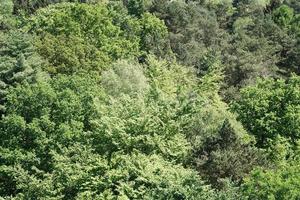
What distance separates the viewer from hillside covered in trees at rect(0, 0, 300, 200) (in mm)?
33938

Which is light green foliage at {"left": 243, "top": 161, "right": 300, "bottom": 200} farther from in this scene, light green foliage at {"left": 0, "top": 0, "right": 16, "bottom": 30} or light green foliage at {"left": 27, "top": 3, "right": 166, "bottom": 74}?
light green foliage at {"left": 0, "top": 0, "right": 16, "bottom": 30}

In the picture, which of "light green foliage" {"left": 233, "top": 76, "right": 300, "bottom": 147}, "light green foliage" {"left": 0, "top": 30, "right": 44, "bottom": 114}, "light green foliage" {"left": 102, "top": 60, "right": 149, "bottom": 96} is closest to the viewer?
"light green foliage" {"left": 233, "top": 76, "right": 300, "bottom": 147}

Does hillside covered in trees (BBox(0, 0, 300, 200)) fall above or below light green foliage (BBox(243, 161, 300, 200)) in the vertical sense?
below

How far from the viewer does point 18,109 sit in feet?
139

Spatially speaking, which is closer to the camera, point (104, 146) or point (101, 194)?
point (101, 194)

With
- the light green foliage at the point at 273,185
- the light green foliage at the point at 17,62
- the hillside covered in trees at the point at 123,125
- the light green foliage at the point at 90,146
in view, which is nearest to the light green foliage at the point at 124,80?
the hillside covered in trees at the point at 123,125

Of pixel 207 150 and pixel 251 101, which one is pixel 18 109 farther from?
pixel 251 101

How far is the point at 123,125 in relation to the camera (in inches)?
1455

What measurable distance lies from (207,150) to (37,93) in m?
13.5

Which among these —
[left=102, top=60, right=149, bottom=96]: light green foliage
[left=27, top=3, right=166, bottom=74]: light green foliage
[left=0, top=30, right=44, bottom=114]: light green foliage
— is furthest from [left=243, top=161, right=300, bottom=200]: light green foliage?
[left=27, top=3, right=166, bottom=74]: light green foliage

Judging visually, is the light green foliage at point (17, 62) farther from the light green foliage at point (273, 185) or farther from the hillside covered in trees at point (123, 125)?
the light green foliage at point (273, 185)

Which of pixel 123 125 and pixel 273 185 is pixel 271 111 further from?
pixel 273 185

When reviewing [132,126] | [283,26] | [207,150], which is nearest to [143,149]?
[132,126]

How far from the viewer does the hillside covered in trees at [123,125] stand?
33.9 meters
